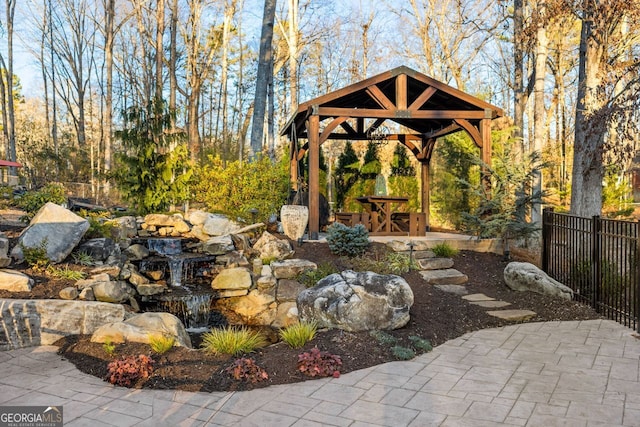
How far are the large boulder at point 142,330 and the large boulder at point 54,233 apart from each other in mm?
2773

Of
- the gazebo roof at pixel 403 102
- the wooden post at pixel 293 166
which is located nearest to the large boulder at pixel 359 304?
the gazebo roof at pixel 403 102

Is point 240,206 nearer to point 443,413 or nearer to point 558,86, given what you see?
point 443,413

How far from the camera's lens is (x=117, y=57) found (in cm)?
2747

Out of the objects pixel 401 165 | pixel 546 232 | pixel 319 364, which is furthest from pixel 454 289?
pixel 401 165

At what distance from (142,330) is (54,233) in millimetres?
3259

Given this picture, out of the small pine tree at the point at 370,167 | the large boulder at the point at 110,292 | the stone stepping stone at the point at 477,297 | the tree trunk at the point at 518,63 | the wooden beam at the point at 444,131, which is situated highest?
the tree trunk at the point at 518,63

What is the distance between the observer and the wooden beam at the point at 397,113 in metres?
9.09

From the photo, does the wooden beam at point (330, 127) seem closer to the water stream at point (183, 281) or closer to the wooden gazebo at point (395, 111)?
the wooden gazebo at point (395, 111)

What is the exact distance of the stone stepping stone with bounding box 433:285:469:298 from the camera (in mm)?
7055

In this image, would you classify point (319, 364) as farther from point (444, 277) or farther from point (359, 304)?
point (444, 277)

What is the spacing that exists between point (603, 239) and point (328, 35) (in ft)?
58.7

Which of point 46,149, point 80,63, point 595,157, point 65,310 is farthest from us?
point 80,63

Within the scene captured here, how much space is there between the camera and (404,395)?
357cm

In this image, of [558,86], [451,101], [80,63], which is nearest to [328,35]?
[558,86]
